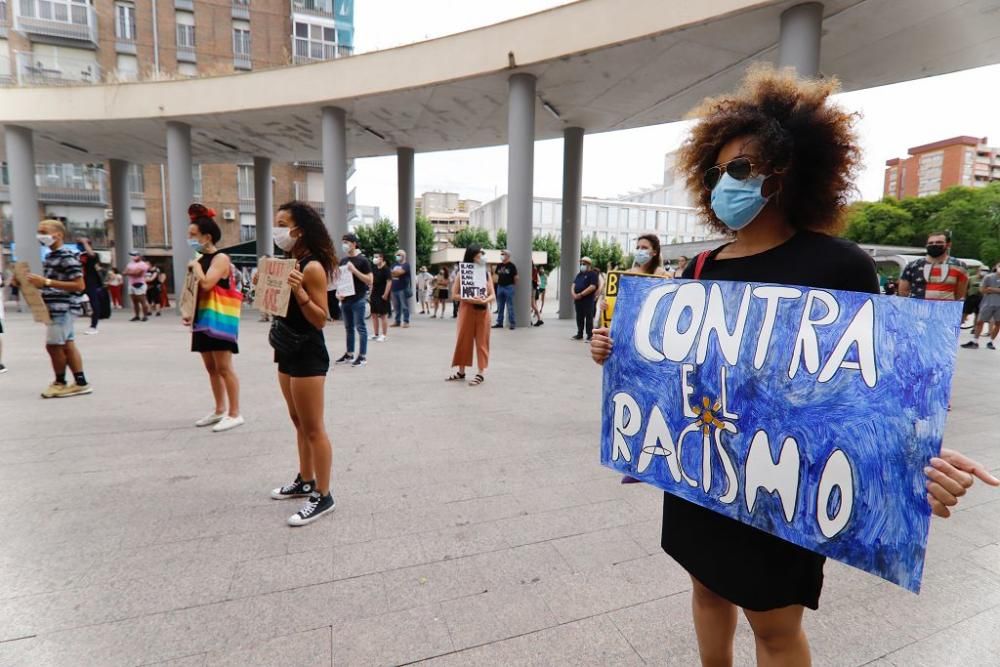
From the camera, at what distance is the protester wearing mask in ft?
36.4

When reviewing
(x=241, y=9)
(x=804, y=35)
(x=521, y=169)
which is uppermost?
(x=241, y=9)

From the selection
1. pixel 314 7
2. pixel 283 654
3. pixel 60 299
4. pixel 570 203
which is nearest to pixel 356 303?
pixel 60 299

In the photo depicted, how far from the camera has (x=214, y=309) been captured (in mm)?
4594

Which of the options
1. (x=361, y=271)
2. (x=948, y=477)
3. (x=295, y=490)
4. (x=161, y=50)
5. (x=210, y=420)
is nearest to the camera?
(x=948, y=477)

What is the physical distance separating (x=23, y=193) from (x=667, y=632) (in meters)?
22.0

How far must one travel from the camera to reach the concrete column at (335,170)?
1459cm

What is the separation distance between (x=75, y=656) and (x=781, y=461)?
8.77 feet

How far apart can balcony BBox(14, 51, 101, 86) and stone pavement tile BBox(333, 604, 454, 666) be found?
2097 cm

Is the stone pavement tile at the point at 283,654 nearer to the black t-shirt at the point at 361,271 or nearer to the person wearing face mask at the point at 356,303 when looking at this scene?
the person wearing face mask at the point at 356,303

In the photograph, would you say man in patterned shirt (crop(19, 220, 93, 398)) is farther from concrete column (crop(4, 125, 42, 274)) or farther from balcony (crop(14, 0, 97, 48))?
balcony (crop(14, 0, 97, 48))

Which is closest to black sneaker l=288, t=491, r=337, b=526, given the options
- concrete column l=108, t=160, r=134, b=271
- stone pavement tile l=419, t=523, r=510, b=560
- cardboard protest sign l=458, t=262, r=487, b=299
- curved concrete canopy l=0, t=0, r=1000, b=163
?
stone pavement tile l=419, t=523, r=510, b=560

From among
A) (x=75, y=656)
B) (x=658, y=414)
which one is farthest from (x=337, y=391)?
(x=658, y=414)

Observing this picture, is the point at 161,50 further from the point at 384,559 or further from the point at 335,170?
the point at 384,559

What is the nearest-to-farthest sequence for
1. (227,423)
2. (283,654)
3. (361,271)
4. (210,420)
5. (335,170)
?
(283,654) < (227,423) < (210,420) < (361,271) < (335,170)
